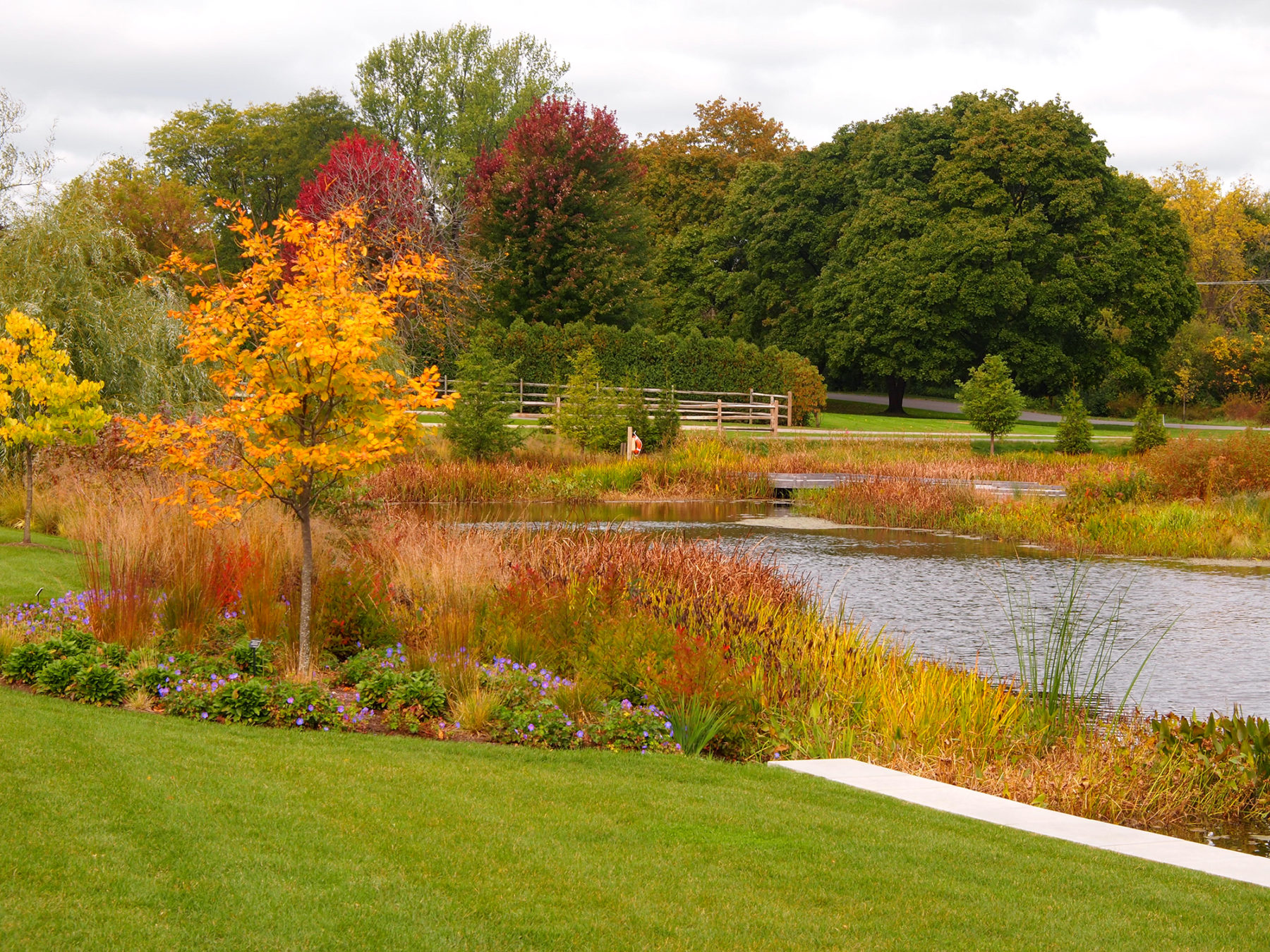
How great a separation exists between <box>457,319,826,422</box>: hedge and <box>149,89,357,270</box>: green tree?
2186 centimetres

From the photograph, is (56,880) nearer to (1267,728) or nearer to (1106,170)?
(1267,728)

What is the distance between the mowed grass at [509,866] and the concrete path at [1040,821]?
8.8 inches

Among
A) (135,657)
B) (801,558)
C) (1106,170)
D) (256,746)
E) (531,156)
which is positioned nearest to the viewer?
(256,746)

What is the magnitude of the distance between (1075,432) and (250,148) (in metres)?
40.1

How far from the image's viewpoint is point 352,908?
4387 mm

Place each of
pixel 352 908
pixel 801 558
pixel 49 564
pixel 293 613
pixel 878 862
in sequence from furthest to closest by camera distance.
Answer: pixel 801 558
pixel 49 564
pixel 293 613
pixel 878 862
pixel 352 908

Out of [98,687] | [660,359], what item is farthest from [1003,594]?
[660,359]

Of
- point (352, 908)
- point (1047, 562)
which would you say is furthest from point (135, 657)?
point (1047, 562)

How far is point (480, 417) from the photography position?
87.0 feet

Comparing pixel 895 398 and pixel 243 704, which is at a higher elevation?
pixel 895 398

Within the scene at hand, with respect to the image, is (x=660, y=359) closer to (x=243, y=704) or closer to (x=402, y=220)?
(x=402, y=220)

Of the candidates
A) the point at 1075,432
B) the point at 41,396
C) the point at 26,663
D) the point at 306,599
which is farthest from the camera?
the point at 1075,432

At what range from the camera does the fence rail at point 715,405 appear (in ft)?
116

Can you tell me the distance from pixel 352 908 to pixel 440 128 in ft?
179
